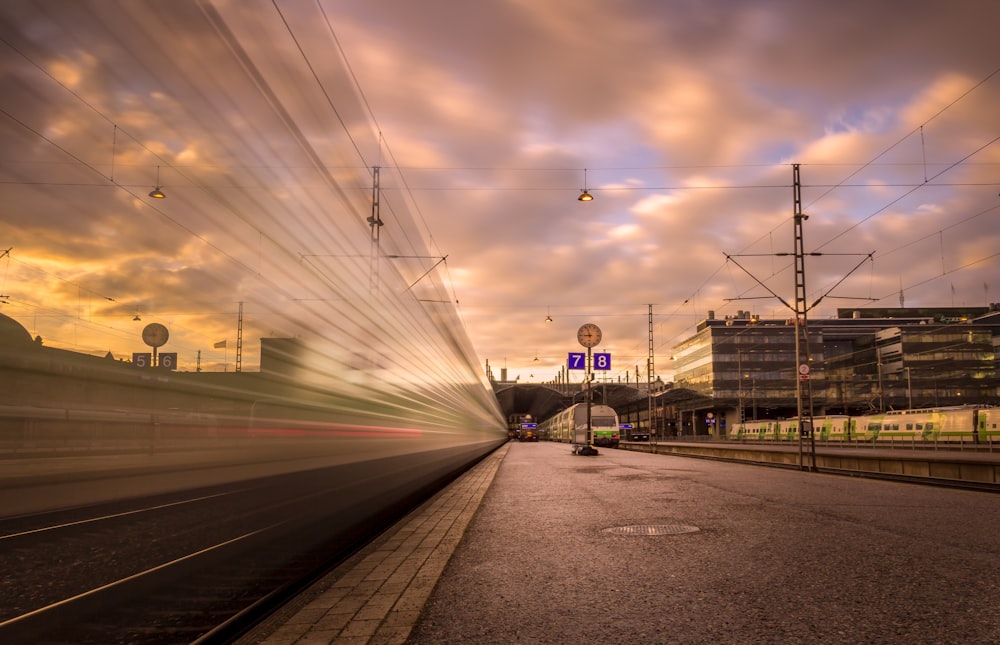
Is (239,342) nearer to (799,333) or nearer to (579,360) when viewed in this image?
(799,333)

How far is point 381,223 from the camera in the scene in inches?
269

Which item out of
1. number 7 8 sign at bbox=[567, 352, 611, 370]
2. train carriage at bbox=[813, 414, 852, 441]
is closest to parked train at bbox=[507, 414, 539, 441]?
train carriage at bbox=[813, 414, 852, 441]

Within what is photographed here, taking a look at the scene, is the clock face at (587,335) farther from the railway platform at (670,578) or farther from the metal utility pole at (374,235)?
the metal utility pole at (374,235)

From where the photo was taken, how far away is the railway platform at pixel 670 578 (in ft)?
13.7

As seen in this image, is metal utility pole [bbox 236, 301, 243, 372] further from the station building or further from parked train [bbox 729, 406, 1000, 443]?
the station building

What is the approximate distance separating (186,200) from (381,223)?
359 cm

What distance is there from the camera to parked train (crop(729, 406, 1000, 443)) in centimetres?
3294

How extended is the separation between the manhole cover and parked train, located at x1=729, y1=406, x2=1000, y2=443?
1100 inches

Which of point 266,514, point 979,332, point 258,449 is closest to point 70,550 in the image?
point 266,514

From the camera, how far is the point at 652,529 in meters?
8.33

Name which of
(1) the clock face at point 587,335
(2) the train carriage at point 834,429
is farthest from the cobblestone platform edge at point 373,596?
(2) the train carriage at point 834,429

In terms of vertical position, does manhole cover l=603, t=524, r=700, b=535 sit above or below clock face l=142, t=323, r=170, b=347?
below

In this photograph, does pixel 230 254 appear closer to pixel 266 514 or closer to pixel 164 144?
pixel 164 144

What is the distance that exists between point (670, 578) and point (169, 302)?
4.26 meters
